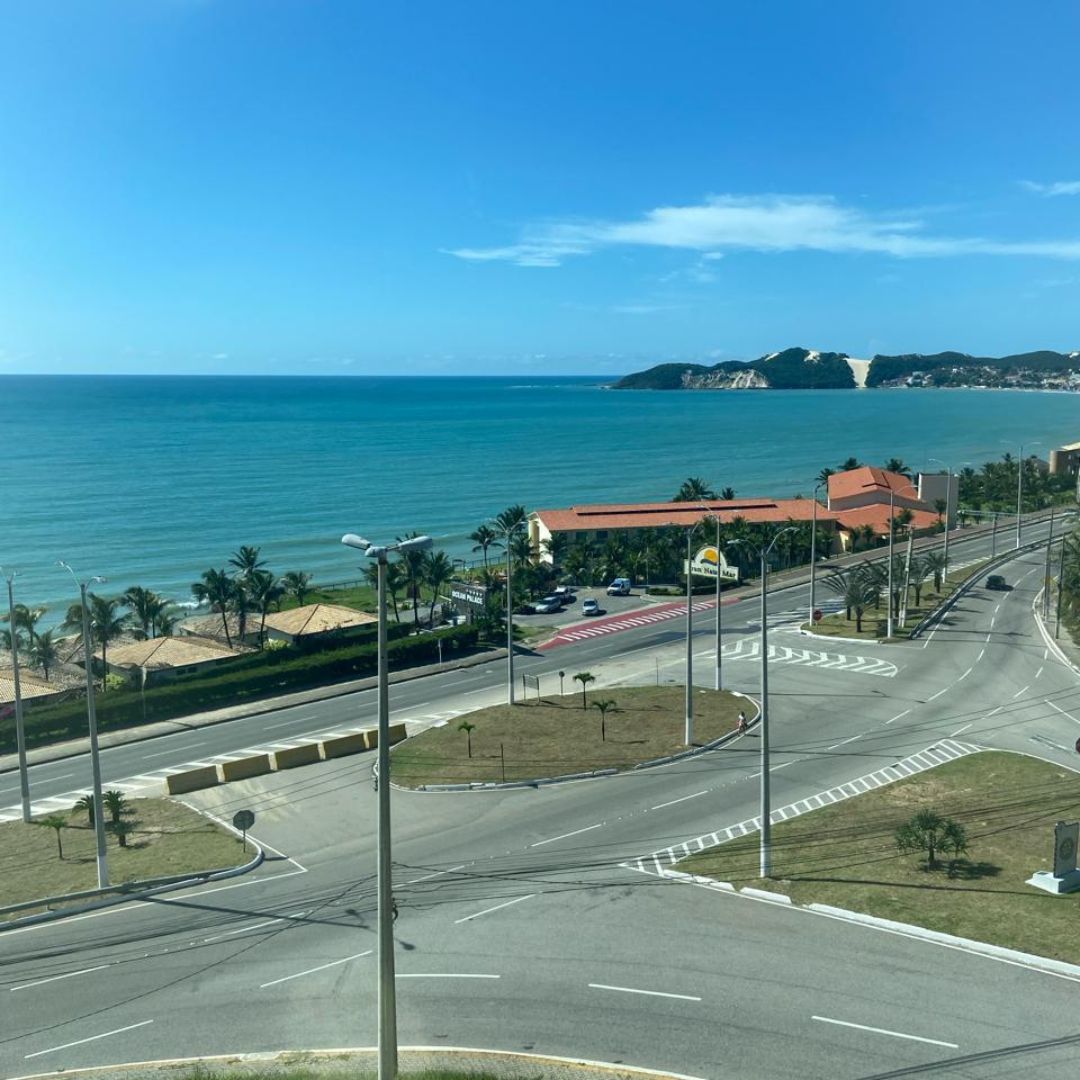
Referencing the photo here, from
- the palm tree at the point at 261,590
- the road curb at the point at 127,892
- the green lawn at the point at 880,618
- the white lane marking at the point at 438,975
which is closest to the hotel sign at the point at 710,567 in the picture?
the green lawn at the point at 880,618

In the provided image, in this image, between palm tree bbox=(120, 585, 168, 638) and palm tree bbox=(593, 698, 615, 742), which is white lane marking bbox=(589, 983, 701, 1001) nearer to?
palm tree bbox=(593, 698, 615, 742)

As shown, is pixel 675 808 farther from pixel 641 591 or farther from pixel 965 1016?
pixel 641 591

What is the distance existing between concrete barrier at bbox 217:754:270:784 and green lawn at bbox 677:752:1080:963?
1831 centimetres

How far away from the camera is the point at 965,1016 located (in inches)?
744

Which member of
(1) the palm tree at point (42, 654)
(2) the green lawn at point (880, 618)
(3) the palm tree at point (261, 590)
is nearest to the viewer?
(1) the palm tree at point (42, 654)

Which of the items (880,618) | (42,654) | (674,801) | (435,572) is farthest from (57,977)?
(880,618)

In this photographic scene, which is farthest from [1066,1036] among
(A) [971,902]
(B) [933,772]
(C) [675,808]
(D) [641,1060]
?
(B) [933,772]

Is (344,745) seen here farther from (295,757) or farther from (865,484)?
(865,484)

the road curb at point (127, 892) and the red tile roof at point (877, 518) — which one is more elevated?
the red tile roof at point (877, 518)

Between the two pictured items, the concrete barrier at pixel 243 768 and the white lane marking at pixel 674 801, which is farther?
the concrete barrier at pixel 243 768

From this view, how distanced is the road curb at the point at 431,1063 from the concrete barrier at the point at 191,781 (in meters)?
18.9

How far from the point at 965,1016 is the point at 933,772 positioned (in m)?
17.2

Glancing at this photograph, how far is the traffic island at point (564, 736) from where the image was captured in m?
36.9

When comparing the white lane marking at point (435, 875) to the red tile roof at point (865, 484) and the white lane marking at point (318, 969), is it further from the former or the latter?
the red tile roof at point (865, 484)
